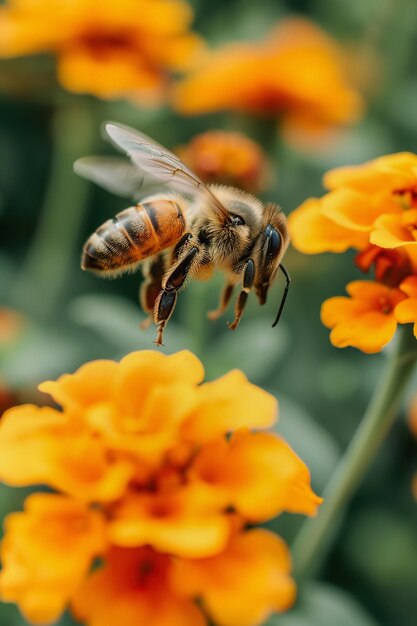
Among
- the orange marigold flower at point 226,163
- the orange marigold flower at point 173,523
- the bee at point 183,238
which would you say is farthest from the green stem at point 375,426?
the orange marigold flower at point 226,163

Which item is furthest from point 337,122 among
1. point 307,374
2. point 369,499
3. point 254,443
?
point 254,443

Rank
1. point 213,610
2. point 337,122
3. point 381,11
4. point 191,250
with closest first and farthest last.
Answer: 1. point 213,610
2. point 191,250
3. point 337,122
4. point 381,11

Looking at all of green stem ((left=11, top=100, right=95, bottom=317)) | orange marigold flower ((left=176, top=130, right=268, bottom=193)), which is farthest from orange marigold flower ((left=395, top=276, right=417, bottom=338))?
green stem ((left=11, top=100, right=95, bottom=317))

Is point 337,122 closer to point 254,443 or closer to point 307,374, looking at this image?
point 307,374

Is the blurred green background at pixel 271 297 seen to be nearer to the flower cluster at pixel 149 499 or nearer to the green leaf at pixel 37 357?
the green leaf at pixel 37 357

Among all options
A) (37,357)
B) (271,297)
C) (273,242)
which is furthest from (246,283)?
(271,297)

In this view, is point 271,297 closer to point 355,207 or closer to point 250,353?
point 250,353

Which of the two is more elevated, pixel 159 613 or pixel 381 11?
pixel 381 11
